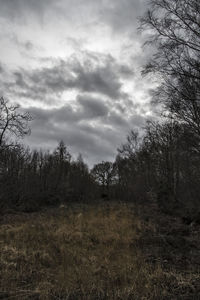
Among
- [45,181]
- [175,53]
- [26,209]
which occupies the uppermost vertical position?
[175,53]

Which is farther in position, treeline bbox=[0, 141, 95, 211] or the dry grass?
treeline bbox=[0, 141, 95, 211]

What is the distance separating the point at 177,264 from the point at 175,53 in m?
7.37

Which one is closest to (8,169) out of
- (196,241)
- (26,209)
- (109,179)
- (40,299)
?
(26,209)

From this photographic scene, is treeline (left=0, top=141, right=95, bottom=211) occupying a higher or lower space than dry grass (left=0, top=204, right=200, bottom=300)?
higher

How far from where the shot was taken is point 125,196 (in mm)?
30609

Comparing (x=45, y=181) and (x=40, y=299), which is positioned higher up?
(x=45, y=181)

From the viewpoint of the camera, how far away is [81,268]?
5770 mm

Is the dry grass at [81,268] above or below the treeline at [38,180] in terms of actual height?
below

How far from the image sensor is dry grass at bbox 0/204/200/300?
4340 millimetres

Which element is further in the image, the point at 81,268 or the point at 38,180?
the point at 38,180

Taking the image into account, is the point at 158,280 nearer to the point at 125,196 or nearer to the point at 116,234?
the point at 116,234

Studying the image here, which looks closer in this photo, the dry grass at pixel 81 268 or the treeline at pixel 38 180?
the dry grass at pixel 81 268

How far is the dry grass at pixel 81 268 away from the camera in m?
4.34

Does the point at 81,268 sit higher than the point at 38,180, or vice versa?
the point at 38,180
